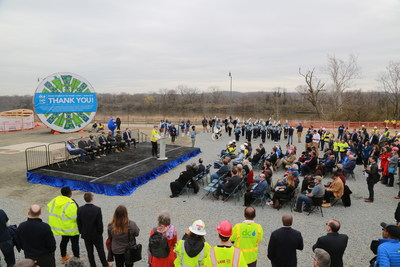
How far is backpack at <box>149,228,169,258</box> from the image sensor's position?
363 centimetres

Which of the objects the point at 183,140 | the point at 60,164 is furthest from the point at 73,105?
the point at 60,164

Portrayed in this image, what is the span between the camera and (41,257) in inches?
159

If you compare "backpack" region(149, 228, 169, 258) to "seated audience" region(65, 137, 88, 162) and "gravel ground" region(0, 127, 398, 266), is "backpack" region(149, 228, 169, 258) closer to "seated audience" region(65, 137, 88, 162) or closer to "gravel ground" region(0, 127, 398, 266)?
"gravel ground" region(0, 127, 398, 266)

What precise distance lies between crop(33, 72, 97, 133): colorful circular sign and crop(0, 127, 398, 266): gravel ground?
10142 mm

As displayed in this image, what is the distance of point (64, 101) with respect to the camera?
66.4 ft

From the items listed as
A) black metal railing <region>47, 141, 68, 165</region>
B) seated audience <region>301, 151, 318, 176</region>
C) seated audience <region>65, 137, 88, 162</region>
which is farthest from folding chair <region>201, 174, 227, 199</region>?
black metal railing <region>47, 141, 68, 165</region>

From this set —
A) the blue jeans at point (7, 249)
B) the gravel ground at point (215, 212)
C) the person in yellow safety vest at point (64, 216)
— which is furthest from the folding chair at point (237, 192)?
the blue jeans at point (7, 249)

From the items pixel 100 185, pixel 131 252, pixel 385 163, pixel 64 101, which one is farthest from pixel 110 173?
pixel 64 101

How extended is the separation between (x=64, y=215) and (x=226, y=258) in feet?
10.4

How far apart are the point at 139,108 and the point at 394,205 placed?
78111 mm

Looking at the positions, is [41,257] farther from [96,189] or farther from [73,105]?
[73,105]

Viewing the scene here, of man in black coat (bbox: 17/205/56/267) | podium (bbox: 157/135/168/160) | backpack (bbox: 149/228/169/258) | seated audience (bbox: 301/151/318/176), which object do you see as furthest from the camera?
podium (bbox: 157/135/168/160)

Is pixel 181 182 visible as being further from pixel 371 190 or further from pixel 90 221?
pixel 371 190

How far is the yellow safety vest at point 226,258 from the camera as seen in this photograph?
117 inches
